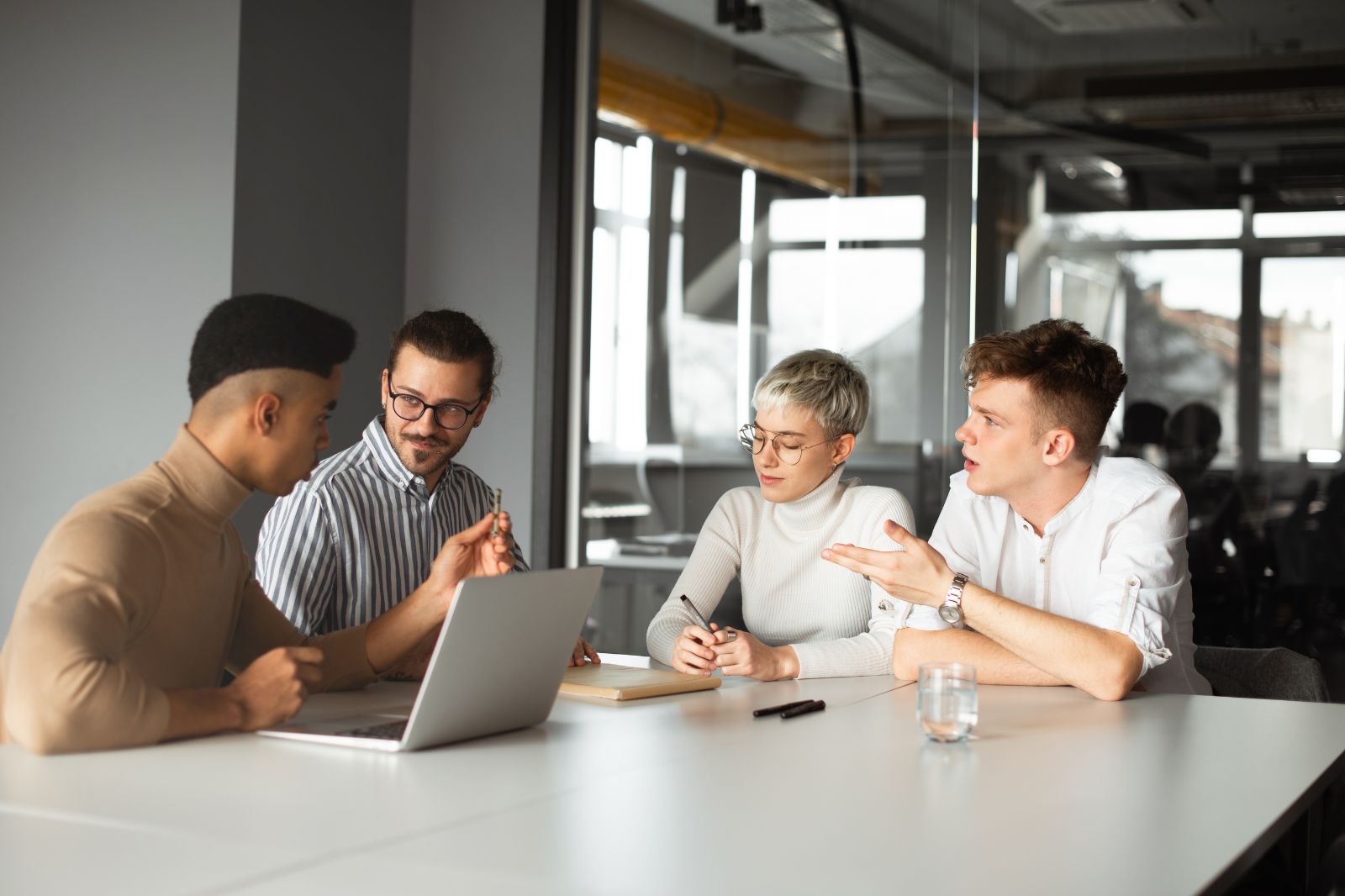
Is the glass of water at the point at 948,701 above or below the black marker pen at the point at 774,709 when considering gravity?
above

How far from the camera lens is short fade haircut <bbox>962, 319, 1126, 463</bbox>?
263 cm

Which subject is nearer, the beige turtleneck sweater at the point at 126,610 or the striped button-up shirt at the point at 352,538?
the beige turtleneck sweater at the point at 126,610

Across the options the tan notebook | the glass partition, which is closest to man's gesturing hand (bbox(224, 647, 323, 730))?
the tan notebook

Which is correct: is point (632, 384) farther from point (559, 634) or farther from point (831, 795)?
point (831, 795)

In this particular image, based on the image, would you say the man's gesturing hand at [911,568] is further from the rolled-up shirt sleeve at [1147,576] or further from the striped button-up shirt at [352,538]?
the striped button-up shirt at [352,538]

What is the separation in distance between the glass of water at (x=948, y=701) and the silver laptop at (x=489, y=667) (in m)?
0.49

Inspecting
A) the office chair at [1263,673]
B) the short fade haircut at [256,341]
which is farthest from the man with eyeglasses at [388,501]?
the office chair at [1263,673]

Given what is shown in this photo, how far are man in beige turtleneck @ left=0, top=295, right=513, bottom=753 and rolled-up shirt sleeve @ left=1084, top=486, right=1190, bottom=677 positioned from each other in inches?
54.9

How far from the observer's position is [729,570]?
3094 mm

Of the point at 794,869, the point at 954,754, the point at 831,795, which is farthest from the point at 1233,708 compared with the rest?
the point at 794,869

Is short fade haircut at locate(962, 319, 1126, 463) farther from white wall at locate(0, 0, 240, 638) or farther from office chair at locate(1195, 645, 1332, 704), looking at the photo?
white wall at locate(0, 0, 240, 638)

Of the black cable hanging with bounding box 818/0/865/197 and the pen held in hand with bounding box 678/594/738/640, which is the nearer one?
the pen held in hand with bounding box 678/594/738/640

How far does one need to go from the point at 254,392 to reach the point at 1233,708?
1.67m

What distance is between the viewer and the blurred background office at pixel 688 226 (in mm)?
4012
